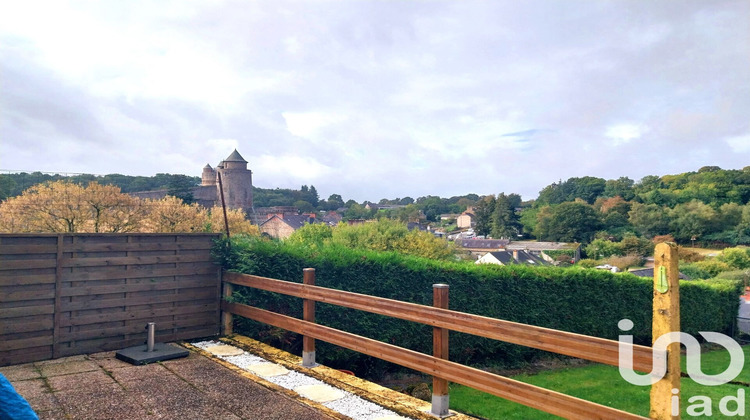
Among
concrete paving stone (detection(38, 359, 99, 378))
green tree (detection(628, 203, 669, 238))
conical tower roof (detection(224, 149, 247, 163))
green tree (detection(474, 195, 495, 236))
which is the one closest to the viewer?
concrete paving stone (detection(38, 359, 99, 378))

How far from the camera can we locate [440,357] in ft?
11.2

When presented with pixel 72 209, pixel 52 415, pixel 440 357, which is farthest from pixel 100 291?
pixel 72 209

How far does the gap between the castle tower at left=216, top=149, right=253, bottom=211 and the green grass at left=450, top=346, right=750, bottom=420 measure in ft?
191

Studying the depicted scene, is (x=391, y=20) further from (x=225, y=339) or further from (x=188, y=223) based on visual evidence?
(x=188, y=223)

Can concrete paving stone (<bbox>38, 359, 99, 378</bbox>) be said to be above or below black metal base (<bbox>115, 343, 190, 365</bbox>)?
below

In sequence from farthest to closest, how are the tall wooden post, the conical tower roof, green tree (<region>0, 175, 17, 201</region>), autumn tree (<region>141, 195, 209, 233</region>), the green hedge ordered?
the conical tower roof
autumn tree (<region>141, 195, 209, 233</region>)
green tree (<region>0, 175, 17, 201</region>)
the green hedge
the tall wooden post

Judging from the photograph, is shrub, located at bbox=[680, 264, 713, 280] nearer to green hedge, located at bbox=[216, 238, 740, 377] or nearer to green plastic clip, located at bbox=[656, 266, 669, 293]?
green hedge, located at bbox=[216, 238, 740, 377]

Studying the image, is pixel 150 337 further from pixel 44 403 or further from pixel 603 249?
pixel 603 249

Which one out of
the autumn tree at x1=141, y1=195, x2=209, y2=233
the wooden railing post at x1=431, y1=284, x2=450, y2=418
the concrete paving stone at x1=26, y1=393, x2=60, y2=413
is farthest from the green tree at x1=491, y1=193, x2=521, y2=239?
the concrete paving stone at x1=26, y1=393, x2=60, y2=413

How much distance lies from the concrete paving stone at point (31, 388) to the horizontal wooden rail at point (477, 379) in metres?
2.09

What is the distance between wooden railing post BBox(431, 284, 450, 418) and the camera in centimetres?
333

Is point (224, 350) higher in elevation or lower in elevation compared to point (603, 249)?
higher

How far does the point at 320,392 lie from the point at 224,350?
1.87 metres

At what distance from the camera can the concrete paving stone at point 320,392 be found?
12.1ft
